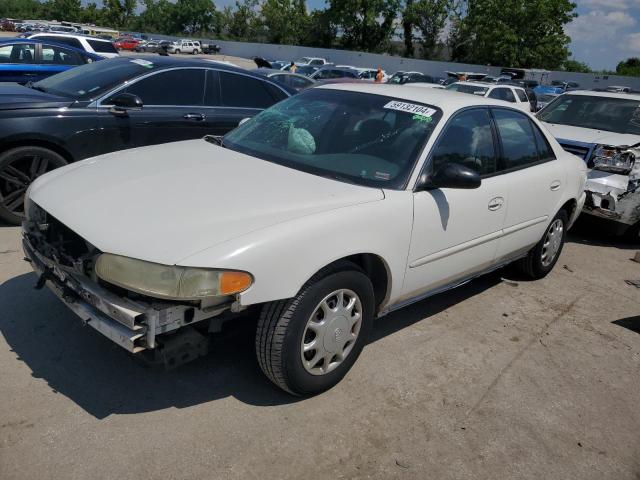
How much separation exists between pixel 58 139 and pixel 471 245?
3859 millimetres

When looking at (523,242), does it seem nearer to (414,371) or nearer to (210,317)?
(414,371)

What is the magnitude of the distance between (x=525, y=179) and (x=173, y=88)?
3783 mm

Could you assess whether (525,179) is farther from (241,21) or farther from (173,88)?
(241,21)

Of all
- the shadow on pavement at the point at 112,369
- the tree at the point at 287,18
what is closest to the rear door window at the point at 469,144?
the shadow on pavement at the point at 112,369

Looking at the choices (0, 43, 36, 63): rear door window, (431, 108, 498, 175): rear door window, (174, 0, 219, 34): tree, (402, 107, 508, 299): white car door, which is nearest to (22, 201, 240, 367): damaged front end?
(402, 107, 508, 299): white car door

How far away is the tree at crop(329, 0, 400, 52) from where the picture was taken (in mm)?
61344

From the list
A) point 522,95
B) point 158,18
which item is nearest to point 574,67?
point 522,95

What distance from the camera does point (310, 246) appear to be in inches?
107

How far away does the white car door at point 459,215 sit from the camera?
3389 mm

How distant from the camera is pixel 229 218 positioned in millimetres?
2707

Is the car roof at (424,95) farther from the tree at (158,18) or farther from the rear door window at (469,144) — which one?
the tree at (158,18)

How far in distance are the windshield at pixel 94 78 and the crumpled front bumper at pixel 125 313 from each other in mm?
3317

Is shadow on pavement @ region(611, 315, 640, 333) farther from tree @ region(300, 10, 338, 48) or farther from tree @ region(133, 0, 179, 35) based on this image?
tree @ region(133, 0, 179, 35)

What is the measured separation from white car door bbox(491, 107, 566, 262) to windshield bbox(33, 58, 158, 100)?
12.2 ft
